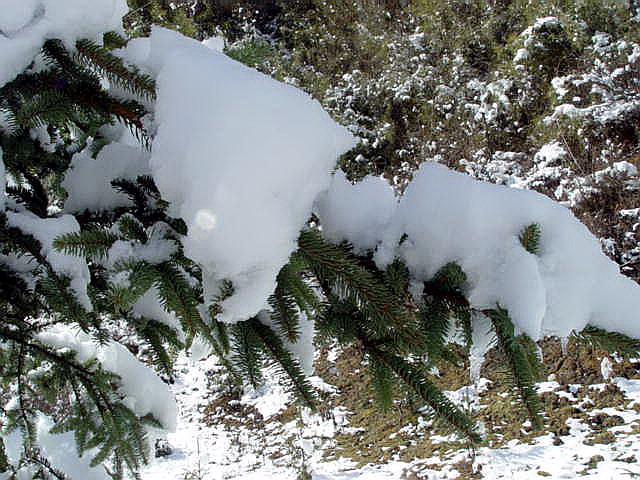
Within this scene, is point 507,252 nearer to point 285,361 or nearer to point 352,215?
point 352,215

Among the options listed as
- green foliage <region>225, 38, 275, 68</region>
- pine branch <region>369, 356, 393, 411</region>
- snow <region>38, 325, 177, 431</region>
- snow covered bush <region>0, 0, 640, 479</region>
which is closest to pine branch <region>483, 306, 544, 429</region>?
snow covered bush <region>0, 0, 640, 479</region>

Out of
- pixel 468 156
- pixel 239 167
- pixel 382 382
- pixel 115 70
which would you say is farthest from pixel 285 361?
pixel 468 156

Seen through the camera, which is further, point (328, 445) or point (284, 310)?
point (328, 445)

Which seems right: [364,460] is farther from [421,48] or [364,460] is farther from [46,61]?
[421,48]

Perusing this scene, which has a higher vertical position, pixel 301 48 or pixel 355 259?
pixel 301 48

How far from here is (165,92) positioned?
796 mm

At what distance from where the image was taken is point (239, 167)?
0.72 meters

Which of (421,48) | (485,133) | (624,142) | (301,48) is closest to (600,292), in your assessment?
(624,142)

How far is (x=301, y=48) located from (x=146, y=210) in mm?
10546

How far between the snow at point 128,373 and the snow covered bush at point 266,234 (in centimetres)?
94

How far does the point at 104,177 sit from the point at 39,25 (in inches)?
12.9

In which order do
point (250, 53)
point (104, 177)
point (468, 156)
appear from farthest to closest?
point (468, 156), point (250, 53), point (104, 177)

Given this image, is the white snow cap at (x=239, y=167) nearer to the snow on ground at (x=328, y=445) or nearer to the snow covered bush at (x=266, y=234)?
the snow covered bush at (x=266, y=234)

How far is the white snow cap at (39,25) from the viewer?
0.84 metres
